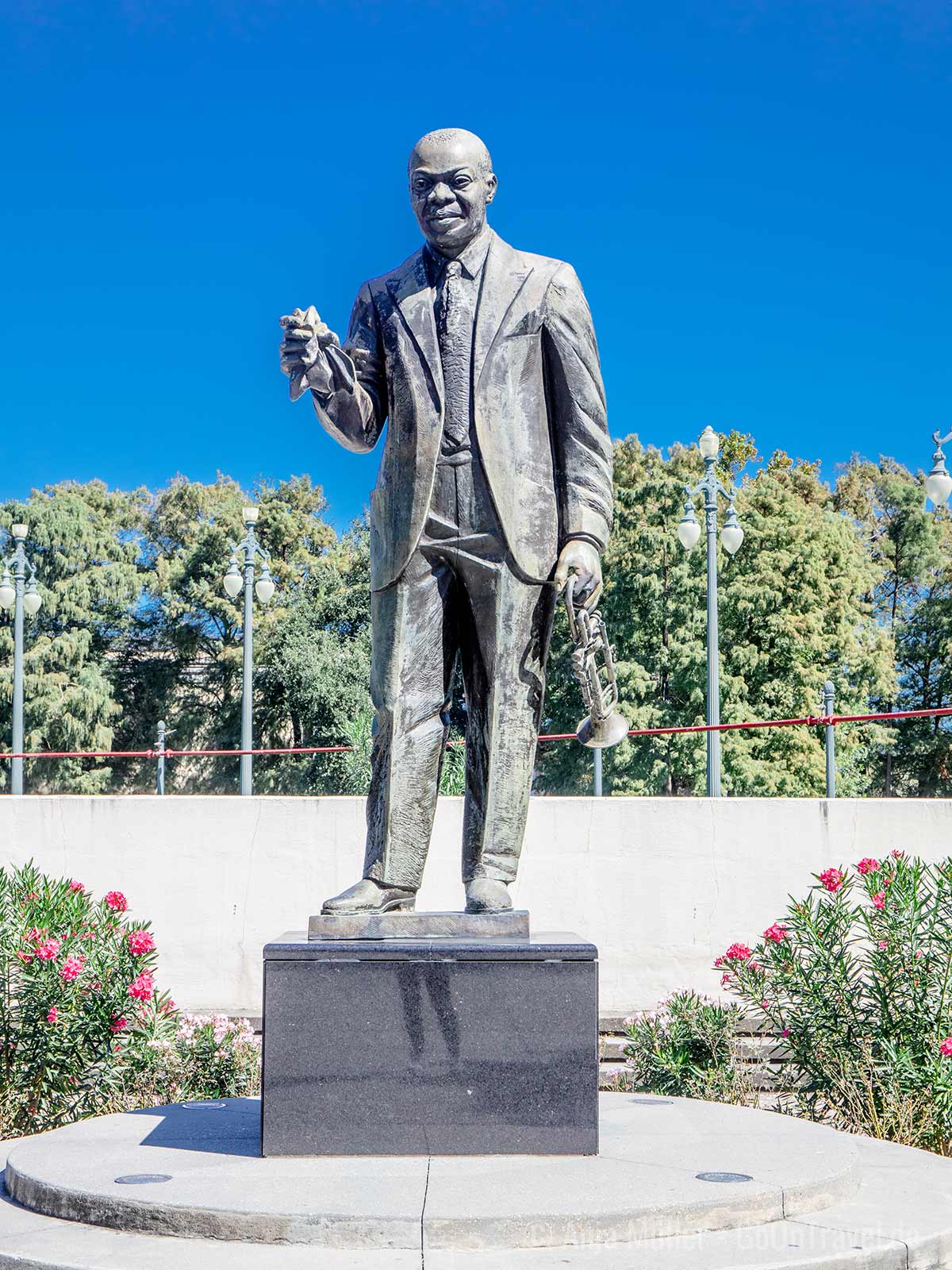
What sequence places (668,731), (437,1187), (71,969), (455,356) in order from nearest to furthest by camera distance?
(437,1187), (455,356), (71,969), (668,731)

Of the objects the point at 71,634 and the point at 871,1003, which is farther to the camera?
the point at 71,634

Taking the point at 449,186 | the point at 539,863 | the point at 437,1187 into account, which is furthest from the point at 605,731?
the point at 539,863

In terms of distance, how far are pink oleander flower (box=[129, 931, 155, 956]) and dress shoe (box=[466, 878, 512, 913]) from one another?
2.27m

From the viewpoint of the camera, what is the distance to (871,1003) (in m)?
6.71

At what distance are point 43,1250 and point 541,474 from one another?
10.1 feet

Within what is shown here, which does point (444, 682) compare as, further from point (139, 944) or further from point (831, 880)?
point (831, 880)

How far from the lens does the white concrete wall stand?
9289 mm

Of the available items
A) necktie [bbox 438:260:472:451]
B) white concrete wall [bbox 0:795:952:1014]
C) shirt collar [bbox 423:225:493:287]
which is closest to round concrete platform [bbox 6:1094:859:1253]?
necktie [bbox 438:260:472:451]

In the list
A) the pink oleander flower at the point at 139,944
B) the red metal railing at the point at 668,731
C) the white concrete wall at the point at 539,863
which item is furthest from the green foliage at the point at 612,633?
the pink oleander flower at the point at 139,944

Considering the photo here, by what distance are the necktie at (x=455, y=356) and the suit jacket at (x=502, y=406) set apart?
34 millimetres

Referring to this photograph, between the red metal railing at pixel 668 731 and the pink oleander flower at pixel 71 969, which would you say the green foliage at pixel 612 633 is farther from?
the pink oleander flower at pixel 71 969

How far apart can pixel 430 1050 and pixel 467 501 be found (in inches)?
76.8

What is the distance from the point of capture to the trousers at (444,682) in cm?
529

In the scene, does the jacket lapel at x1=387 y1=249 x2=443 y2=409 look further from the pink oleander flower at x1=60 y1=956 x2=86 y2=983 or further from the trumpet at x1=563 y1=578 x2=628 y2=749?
the pink oleander flower at x1=60 y1=956 x2=86 y2=983
